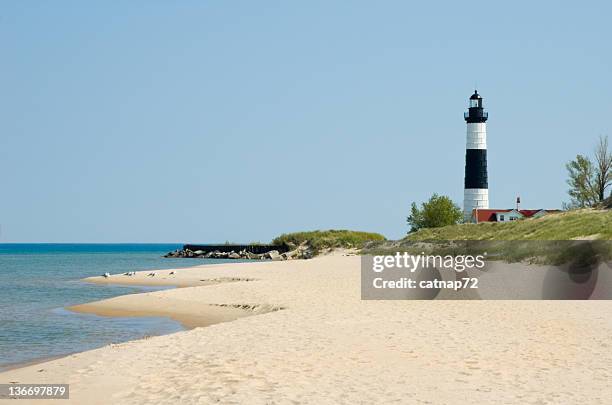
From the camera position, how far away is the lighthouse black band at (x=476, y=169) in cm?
7056

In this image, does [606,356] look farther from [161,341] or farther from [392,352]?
[161,341]

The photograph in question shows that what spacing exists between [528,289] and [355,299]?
6057 mm

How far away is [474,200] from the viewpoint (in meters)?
71.4

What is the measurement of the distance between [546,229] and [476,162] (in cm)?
2442

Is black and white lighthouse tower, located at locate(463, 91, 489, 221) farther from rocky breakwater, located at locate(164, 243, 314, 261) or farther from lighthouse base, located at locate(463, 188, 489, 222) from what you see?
rocky breakwater, located at locate(164, 243, 314, 261)

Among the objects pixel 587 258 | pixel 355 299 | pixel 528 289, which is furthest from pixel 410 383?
pixel 587 258

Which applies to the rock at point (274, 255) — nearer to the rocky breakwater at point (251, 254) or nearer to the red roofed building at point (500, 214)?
the rocky breakwater at point (251, 254)

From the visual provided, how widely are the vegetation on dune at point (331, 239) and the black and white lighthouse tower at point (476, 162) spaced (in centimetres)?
1208

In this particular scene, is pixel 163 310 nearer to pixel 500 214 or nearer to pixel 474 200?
pixel 474 200

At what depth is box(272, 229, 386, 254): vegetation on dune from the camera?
7956 cm

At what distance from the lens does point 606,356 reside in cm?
1353

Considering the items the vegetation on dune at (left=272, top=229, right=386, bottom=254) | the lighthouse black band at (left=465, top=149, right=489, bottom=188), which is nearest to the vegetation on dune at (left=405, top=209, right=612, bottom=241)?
the lighthouse black band at (left=465, top=149, right=489, bottom=188)

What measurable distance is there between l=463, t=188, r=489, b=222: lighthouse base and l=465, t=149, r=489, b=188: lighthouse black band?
0.50 meters

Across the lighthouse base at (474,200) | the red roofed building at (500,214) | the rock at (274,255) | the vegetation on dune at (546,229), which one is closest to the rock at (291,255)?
the rock at (274,255)
